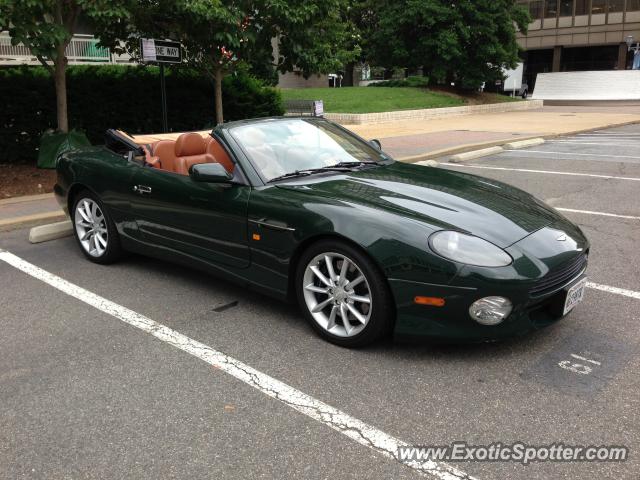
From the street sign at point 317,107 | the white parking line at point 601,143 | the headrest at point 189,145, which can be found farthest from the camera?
the white parking line at point 601,143

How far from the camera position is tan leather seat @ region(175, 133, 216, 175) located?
191 inches

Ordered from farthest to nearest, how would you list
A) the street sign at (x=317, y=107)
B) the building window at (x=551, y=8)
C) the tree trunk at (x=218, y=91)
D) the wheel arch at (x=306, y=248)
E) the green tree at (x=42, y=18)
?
1. the building window at (x=551, y=8)
2. the tree trunk at (x=218, y=91)
3. the street sign at (x=317, y=107)
4. the green tree at (x=42, y=18)
5. the wheel arch at (x=306, y=248)

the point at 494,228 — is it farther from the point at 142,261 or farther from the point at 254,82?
the point at 254,82

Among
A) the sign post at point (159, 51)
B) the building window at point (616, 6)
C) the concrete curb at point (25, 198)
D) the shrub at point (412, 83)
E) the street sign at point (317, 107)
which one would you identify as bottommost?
the concrete curb at point (25, 198)

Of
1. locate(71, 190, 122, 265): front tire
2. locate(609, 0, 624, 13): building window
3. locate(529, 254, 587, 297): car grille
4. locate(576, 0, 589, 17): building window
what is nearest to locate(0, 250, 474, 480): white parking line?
locate(71, 190, 122, 265): front tire

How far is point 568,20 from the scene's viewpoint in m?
49.7

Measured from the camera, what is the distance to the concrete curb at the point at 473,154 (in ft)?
39.2

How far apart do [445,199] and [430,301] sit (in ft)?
2.85

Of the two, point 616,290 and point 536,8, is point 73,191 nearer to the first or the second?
point 616,290

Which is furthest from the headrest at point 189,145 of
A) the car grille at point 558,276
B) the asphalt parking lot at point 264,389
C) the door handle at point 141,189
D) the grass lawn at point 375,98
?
the grass lawn at point 375,98

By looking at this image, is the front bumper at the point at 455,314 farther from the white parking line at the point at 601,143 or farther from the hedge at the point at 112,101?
the white parking line at the point at 601,143

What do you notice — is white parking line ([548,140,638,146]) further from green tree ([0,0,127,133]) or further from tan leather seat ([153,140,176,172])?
tan leather seat ([153,140,176,172])

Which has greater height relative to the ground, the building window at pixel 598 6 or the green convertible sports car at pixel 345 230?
the building window at pixel 598 6

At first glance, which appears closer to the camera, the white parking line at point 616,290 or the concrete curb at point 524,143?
the white parking line at point 616,290
